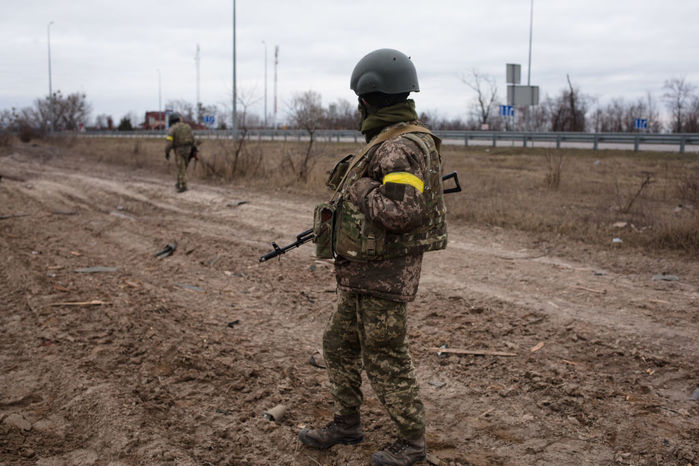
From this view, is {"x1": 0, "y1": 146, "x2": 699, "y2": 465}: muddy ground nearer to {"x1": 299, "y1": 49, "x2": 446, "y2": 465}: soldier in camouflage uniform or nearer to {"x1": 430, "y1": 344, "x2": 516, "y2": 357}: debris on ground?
{"x1": 430, "y1": 344, "x2": 516, "y2": 357}: debris on ground

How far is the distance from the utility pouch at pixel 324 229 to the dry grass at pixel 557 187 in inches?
234

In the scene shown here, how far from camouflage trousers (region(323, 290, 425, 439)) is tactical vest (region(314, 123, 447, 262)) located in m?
0.26

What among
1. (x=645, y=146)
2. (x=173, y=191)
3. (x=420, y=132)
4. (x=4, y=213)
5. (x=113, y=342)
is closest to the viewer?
(x=420, y=132)

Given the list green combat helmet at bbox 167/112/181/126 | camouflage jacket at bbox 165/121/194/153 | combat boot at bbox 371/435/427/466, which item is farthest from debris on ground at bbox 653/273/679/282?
green combat helmet at bbox 167/112/181/126

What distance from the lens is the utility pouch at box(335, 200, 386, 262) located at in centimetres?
261

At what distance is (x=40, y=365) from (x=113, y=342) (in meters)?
0.54

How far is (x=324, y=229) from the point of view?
2.81m

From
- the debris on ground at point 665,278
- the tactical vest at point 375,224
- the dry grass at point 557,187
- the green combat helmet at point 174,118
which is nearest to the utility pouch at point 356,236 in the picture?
the tactical vest at point 375,224

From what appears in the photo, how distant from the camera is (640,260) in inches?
271

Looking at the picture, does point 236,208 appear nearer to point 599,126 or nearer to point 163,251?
point 163,251

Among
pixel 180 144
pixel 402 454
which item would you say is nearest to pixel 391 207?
pixel 402 454

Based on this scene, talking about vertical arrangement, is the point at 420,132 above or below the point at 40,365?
above

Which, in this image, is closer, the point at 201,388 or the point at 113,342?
the point at 201,388

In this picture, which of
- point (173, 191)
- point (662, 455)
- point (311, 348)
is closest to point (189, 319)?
point (311, 348)
